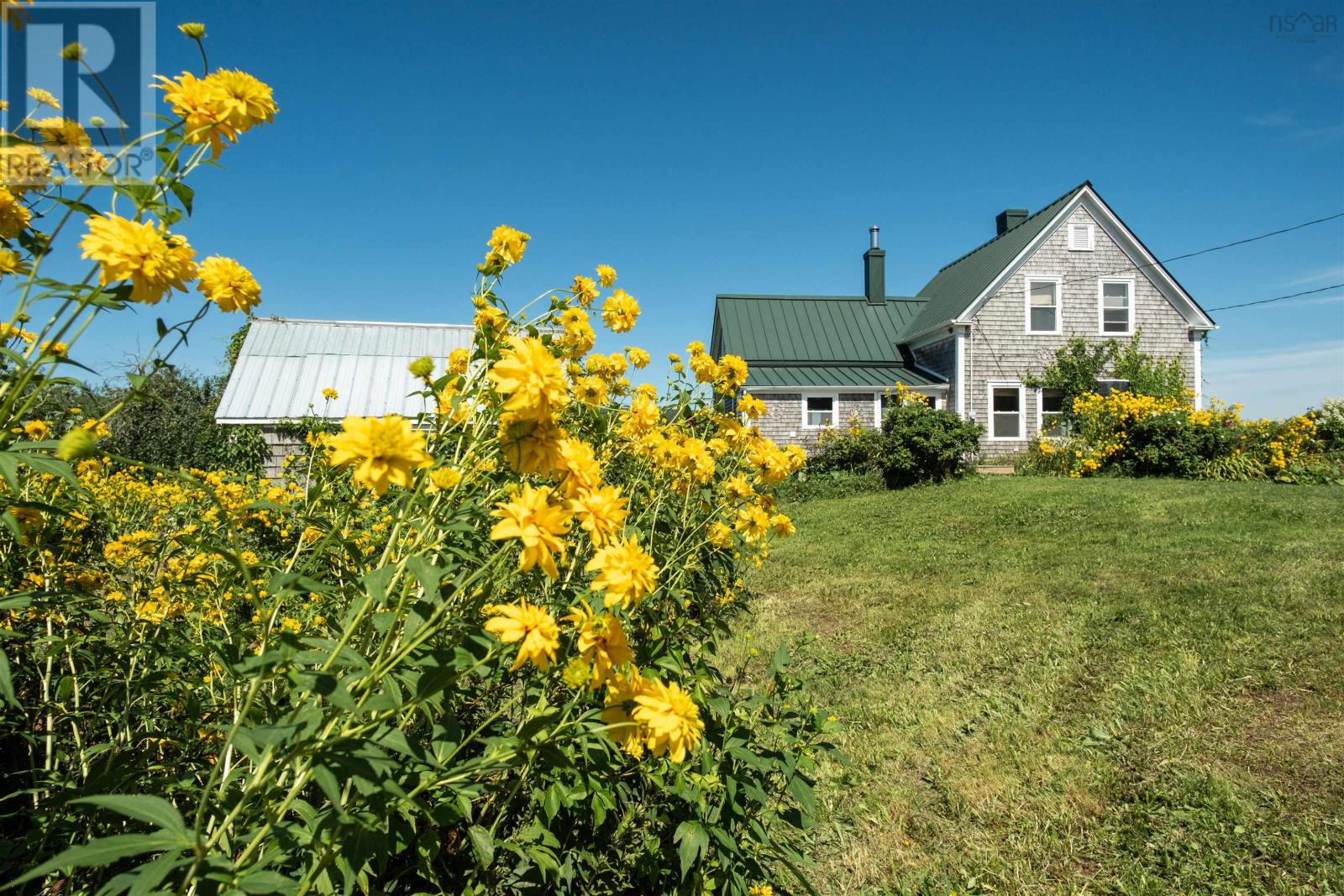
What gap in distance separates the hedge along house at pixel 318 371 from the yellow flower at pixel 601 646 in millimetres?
9463

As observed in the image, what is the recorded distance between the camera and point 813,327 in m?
17.7

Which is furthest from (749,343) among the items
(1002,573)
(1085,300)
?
(1002,573)

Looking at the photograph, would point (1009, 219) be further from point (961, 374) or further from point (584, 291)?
point (584, 291)

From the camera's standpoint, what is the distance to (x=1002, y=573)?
20.0ft

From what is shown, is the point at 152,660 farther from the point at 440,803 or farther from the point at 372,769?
the point at 372,769

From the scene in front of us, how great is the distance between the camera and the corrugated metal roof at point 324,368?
10.7 m

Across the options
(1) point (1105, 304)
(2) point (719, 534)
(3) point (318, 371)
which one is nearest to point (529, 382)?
(2) point (719, 534)

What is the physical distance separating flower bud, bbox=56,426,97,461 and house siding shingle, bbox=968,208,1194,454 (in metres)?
16.5

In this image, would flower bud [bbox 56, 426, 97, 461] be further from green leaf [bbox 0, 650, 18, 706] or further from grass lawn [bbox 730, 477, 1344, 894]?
grass lawn [bbox 730, 477, 1344, 894]

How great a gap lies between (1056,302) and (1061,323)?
49 centimetres

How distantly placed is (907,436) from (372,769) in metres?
12.3

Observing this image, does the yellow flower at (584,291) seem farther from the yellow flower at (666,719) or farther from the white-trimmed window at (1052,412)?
the white-trimmed window at (1052,412)

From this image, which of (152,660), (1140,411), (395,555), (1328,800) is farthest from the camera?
(1140,411)

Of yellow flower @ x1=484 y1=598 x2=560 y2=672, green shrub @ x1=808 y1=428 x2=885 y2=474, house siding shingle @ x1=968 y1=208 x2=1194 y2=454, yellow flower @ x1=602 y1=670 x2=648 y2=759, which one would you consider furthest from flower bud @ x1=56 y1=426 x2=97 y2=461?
house siding shingle @ x1=968 y1=208 x2=1194 y2=454
